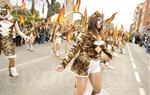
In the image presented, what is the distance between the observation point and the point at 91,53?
6.59 m

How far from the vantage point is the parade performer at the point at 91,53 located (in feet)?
21.2

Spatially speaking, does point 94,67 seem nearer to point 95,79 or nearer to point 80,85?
point 95,79

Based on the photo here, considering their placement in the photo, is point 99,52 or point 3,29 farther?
point 3,29

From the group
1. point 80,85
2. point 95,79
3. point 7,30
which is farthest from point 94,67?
point 7,30

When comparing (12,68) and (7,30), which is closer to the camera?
(7,30)

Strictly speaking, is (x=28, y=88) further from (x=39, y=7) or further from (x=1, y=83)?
(x=39, y=7)

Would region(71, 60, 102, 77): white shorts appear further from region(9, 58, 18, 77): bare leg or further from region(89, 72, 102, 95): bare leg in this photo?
region(9, 58, 18, 77): bare leg

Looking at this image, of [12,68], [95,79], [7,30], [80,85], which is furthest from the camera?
[12,68]

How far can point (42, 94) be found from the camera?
8383 mm

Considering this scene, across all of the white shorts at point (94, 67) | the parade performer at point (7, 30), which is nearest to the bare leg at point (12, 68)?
the parade performer at point (7, 30)

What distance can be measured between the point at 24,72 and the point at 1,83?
2168 millimetres

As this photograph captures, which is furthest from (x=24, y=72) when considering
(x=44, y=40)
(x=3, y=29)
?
(x=44, y=40)

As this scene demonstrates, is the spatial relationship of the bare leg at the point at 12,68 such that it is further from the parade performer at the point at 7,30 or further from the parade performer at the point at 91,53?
the parade performer at the point at 91,53

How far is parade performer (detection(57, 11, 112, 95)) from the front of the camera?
6.46 metres
